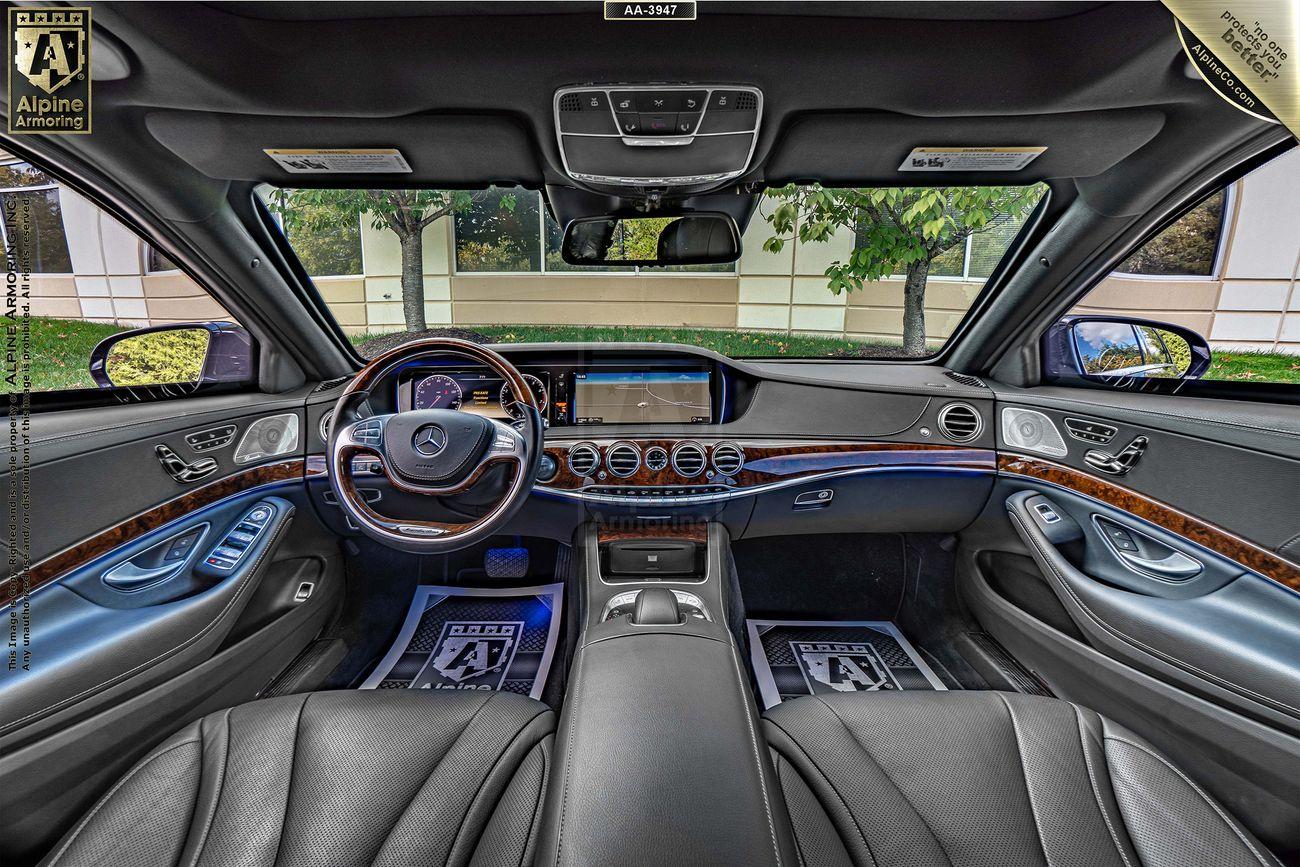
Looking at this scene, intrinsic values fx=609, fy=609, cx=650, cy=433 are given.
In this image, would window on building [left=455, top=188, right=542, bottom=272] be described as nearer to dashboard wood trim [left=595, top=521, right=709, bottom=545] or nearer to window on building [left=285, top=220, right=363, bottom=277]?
window on building [left=285, top=220, right=363, bottom=277]

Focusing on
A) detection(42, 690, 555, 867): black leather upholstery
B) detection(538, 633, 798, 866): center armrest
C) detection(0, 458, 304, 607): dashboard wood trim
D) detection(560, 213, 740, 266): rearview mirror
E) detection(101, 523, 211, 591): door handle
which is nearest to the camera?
detection(538, 633, 798, 866): center armrest

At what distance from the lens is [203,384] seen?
2164mm

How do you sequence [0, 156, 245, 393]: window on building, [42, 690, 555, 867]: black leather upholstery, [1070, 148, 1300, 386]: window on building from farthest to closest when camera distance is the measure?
[1070, 148, 1300, 386]: window on building
[0, 156, 245, 393]: window on building
[42, 690, 555, 867]: black leather upholstery

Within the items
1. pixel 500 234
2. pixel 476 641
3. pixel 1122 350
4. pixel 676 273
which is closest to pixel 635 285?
pixel 676 273

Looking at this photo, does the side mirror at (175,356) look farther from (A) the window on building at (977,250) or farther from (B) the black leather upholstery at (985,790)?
(A) the window on building at (977,250)

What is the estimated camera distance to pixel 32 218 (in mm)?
1605

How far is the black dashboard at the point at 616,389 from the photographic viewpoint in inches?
93.4

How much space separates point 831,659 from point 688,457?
105cm

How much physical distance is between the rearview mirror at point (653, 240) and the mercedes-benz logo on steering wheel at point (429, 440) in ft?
3.00

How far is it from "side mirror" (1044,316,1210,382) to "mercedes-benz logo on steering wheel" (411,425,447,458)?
231 centimetres

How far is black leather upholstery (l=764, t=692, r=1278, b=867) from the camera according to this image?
110 cm

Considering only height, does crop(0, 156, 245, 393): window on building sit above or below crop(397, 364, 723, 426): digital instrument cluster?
above

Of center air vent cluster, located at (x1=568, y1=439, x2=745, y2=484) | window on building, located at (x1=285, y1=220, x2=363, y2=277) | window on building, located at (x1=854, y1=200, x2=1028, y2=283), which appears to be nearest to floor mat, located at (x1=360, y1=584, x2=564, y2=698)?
center air vent cluster, located at (x1=568, y1=439, x2=745, y2=484)

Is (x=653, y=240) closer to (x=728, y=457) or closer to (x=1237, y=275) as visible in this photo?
(x=728, y=457)
